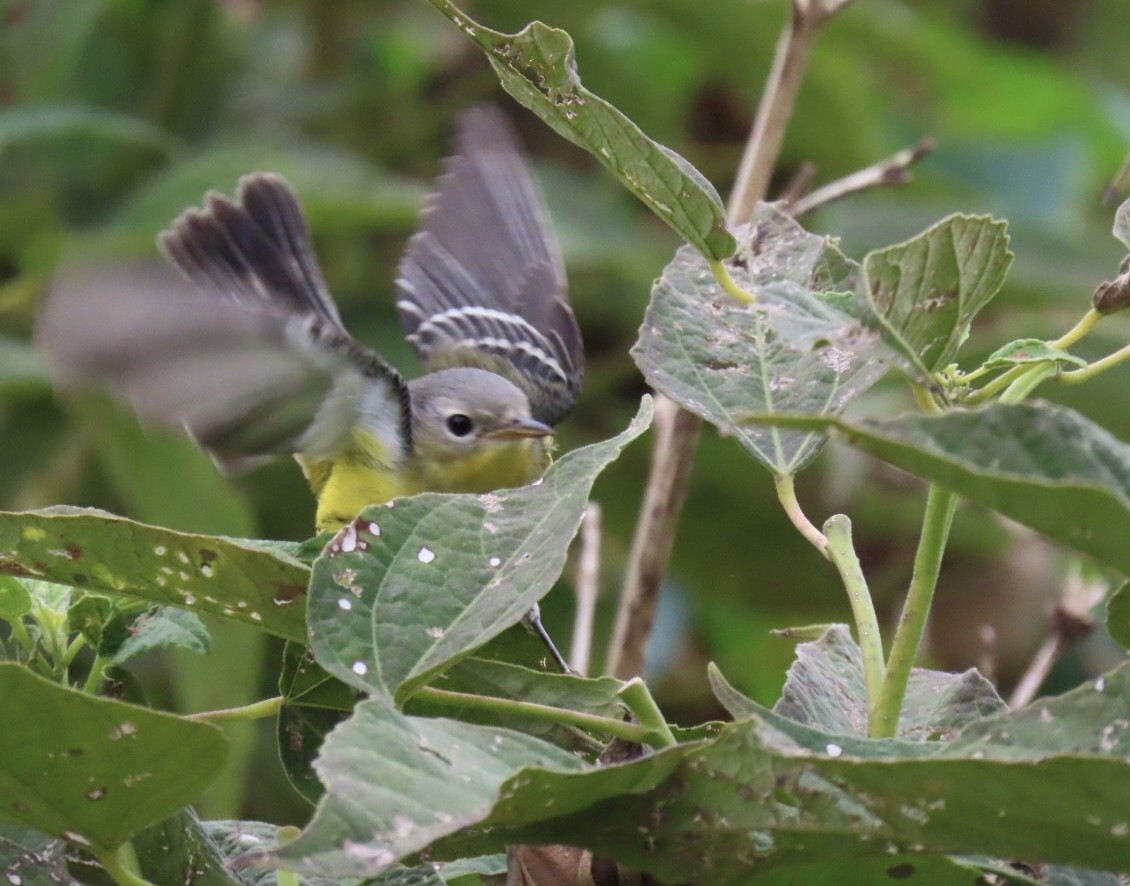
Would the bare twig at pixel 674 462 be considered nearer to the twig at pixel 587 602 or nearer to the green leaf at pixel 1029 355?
the twig at pixel 587 602

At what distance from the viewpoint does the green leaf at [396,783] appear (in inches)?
18.9

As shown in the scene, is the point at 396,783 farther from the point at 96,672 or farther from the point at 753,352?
the point at 753,352

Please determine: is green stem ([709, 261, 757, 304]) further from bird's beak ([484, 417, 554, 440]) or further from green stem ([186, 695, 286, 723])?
bird's beak ([484, 417, 554, 440])

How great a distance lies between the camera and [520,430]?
4.86 ft

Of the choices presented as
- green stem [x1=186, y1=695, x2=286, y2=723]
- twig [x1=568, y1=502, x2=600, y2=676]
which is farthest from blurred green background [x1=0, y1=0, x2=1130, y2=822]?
green stem [x1=186, y1=695, x2=286, y2=723]

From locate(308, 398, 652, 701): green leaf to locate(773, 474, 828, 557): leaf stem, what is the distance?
0.32 ft

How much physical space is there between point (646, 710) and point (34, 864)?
0.87ft

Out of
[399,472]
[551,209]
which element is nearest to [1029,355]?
[399,472]

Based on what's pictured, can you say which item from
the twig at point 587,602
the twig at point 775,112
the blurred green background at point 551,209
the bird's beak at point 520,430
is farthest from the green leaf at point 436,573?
the blurred green background at point 551,209

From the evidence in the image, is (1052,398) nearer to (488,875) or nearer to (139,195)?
(139,195)

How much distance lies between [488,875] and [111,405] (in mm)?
1501

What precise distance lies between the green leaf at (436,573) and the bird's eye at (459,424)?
0.78 m

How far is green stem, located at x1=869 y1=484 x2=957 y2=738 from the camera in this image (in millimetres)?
631

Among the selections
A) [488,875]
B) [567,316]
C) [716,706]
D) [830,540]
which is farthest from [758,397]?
[716,706]
